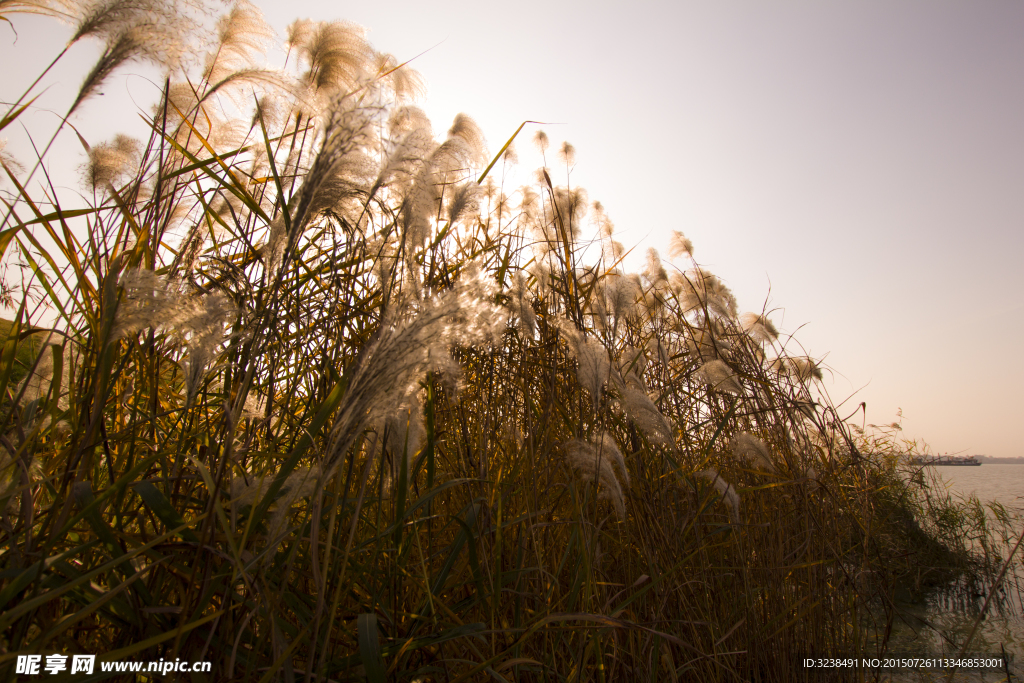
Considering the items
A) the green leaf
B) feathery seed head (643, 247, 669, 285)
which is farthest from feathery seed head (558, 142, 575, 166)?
the green leaf

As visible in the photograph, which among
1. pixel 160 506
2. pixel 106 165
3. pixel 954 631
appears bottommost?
pixel 954 631

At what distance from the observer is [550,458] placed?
5.50 ft

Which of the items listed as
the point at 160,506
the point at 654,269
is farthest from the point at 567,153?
the point at 160,506

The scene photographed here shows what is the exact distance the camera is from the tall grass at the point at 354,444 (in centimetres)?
78

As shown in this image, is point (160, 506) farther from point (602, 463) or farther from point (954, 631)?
point (954, 631)

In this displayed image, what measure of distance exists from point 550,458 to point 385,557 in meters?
0.67

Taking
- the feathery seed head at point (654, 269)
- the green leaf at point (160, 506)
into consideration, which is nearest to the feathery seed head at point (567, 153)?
the feathery seed head at point (654, 269)

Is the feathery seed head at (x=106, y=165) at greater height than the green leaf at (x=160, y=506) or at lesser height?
greater

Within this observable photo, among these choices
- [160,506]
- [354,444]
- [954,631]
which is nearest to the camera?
[160,506]

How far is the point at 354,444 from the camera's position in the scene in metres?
1.15

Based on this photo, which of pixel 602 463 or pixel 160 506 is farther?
pixel 602 463

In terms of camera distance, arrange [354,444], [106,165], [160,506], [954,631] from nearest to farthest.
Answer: [160,506]
[354,444]
[106,165]
[954,631]

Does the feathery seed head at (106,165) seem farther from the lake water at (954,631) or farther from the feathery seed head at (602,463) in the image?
the lake water at (954,631)

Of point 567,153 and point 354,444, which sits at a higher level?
point 567,153
